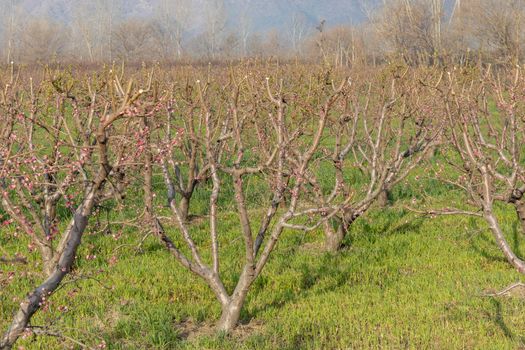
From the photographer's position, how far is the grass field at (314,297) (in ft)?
15.9

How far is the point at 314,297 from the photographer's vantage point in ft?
19.0

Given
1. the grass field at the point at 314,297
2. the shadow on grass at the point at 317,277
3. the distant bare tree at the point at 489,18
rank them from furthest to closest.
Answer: the distant bare tree at the point at 489,18 → the shadow on grass at the point at 317,277 → the grass field at the point at 314,297

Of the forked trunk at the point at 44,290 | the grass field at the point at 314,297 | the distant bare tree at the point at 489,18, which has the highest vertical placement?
the distant bare tree at the point at 489,18

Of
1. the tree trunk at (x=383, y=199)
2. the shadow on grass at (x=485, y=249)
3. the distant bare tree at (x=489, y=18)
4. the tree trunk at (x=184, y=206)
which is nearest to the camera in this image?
the shadow on grass at (x=485, y=249)

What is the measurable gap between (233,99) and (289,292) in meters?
2.38

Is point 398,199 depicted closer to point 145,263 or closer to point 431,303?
point 431,303

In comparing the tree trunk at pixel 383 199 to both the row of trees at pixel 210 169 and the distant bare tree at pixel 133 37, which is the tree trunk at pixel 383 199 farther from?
the distant bare tree at pixel 133 37

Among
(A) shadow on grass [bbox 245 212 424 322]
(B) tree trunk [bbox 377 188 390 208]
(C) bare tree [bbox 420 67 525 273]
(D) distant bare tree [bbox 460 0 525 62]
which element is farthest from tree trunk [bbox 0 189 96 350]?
(D) distant bare tree [bbox 460 0 525 62]

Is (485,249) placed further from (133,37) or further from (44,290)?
(133,37)

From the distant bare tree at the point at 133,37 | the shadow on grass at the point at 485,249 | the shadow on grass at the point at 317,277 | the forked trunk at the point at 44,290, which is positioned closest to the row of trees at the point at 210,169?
the forked trunk at the point at 44,290

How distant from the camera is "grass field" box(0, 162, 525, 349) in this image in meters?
4.84

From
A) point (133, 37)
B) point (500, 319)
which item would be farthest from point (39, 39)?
point (500, 319)

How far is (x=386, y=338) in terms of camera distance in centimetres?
487

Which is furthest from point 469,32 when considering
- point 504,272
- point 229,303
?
point 229,303
